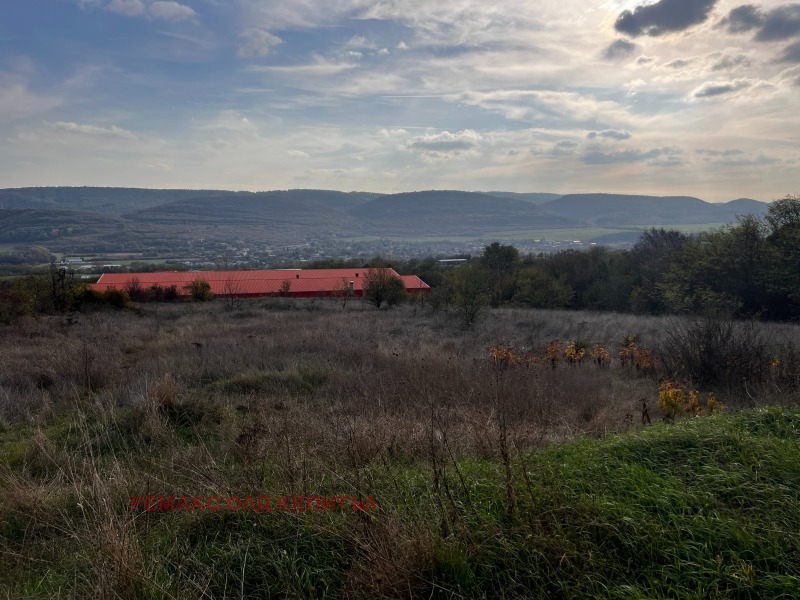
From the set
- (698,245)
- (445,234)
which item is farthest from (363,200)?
(698,245)

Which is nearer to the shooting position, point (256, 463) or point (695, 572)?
point (695, 572)

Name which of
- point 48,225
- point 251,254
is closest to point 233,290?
point 251,254

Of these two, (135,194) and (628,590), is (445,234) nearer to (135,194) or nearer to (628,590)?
(135,194)

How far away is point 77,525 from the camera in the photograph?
11.2ft

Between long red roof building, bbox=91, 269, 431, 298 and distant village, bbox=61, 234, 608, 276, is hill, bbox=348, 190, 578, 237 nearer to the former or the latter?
distant village, bbox=61, 234, 608, 276

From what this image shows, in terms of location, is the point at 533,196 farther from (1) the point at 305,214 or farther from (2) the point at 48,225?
(2) the point at 48,225

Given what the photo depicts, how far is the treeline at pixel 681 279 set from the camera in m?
22.8

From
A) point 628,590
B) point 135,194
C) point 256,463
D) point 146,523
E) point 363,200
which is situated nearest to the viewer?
point 628,590

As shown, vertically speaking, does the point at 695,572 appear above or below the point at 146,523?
above

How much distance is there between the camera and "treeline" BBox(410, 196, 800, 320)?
22.8 m

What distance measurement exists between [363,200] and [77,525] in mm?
189724

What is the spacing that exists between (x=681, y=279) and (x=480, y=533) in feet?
92.0

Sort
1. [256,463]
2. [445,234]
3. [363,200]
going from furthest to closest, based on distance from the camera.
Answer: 1. [363,200]
2. [445,234]
3. [256,463]

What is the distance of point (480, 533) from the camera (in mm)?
2711
